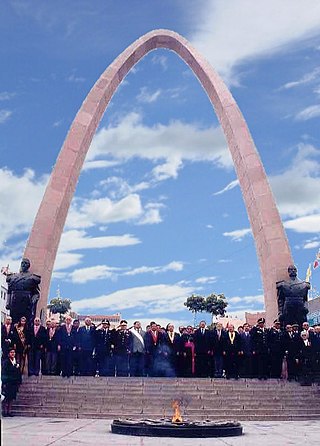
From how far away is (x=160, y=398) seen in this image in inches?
452

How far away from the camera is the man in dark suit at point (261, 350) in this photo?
13.6 m

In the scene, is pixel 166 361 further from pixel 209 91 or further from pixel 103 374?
pixel 209 91

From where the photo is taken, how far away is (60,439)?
6672 mm

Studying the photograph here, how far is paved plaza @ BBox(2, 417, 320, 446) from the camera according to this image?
20.7ft

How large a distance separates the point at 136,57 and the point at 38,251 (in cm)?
1065

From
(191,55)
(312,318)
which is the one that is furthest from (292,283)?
(312,318)

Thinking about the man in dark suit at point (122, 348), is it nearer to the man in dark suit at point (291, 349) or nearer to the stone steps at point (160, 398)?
the stone steps at point (160, 398)

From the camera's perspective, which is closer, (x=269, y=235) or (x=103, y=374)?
(x=103, y=374)

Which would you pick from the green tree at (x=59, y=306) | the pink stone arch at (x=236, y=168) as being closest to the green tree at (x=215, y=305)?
the green tree at (x=59, y=306)

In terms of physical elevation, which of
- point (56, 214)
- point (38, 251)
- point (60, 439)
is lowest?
point (60, 439)

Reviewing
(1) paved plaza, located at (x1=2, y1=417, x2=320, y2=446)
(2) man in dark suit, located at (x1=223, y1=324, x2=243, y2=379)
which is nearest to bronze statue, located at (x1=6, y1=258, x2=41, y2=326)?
(2) man in dark suit, located at (x1=223, y1=324, x2=243, y2=379)

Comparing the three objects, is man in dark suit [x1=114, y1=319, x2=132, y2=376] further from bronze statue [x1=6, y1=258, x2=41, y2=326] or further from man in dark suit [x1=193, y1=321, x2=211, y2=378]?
bronze statue [x1=6, y1=258, x2=41, y2=326]

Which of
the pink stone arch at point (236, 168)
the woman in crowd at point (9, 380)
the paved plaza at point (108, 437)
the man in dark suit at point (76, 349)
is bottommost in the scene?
the paved plaza at point (108, 437)

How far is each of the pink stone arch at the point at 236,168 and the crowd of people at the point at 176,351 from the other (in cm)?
386
